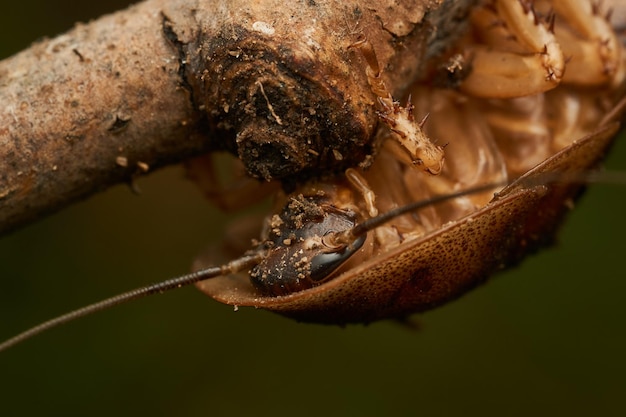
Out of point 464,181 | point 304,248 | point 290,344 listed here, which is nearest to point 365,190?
point 304,248

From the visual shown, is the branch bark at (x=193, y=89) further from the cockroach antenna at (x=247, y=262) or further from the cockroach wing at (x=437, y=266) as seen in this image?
the cockroach wing at (x=437, y=266)

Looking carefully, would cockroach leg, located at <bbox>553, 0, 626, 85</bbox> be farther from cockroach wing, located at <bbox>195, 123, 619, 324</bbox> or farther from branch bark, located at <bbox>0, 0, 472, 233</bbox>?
branch bark, located at <bbox>0, 0, 472, 233</bbox>

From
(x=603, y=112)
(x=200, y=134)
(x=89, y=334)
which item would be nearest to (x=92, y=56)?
(x=200, y=134)

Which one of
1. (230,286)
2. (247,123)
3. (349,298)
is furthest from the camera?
(230,286)

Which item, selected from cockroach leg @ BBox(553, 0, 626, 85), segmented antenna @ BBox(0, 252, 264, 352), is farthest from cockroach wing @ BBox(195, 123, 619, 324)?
cockroach leg @ BBox(553, 0, 626, 85)

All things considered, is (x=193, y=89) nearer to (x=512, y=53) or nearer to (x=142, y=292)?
(x=142, y=292)

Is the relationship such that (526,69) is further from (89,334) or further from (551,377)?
(89,334)
